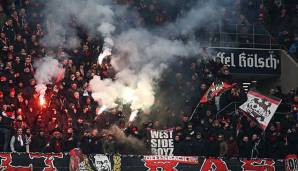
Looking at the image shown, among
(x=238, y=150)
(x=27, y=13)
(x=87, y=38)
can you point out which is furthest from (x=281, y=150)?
(x=27, y=13)

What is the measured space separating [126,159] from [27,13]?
5.72m

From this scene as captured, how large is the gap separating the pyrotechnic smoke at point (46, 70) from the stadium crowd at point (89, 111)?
8.0 inches

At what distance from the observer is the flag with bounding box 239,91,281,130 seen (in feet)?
55.4

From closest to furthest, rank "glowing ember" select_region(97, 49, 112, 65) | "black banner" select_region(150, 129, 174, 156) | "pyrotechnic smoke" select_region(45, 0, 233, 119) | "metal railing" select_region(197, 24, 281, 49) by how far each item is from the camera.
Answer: "black banner" select_region(150, 129, 174, 156) < "pyrotechnic smoke" select_region(45, 0, 233, 119) < "glowing ember" select_region(97, 49, 112, 65) < "metal railing" select_region(197, 24, 281, 49)

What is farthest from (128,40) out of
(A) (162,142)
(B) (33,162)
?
(B) (33,162)

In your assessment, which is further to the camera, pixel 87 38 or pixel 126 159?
pixel 87 38

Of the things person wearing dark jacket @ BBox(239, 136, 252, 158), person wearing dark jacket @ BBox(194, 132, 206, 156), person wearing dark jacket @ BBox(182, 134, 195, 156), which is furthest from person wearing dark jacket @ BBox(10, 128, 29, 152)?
person wearing dark jacket @ BBox(239, 136, 252, 158)

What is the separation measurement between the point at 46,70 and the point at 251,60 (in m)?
7.35

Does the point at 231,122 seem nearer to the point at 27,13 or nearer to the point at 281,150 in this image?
the point at 281,150

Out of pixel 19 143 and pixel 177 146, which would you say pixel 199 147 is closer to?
pixel 177 146

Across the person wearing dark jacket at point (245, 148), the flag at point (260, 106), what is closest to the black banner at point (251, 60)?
the flag at point (260, 106)

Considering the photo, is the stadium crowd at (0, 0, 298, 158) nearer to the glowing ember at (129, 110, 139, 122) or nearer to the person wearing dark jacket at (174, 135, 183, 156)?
the person wearing dark jacket at (174, 135, 183, 156)

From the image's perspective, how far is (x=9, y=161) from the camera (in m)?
13.9

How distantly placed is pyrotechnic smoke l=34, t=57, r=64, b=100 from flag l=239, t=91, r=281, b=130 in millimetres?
4595
